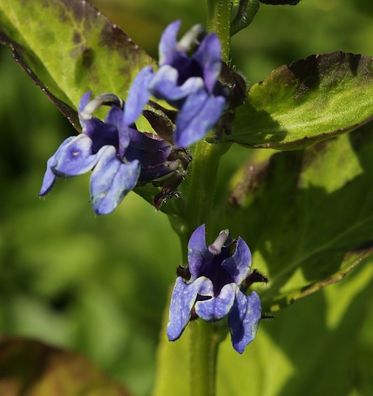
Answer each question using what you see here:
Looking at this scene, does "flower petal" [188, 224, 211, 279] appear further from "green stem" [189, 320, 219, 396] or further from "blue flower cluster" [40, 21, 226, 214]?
"green stem" [189, 320, 219, 396]

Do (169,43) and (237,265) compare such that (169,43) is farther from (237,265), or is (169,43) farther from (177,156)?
(237,265)

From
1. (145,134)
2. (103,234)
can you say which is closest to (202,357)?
(145,134)

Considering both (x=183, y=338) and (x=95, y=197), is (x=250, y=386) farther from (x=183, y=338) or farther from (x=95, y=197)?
(x=95, y=197)

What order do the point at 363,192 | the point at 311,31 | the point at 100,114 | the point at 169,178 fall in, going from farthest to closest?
the point at 311,31 < the point at 363,192 < the point at 100,114 < the point at 169,178

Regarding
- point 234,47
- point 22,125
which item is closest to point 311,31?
point 234,47

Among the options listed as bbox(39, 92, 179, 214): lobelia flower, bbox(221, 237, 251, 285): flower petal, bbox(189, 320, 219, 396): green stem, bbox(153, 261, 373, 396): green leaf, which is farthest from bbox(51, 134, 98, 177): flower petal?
bbox(153, 261, 373, 396): green leaf

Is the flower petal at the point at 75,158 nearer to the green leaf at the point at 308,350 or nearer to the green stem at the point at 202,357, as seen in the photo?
the green stem at the point at 202,357
